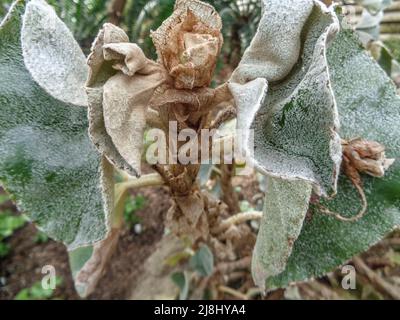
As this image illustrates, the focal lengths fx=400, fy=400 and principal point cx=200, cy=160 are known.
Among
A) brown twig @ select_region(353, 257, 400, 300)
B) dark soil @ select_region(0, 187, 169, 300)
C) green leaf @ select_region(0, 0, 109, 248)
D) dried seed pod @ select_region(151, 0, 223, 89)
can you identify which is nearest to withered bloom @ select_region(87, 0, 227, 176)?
dried seed pod @ select_region(151, 0, 223, 89)

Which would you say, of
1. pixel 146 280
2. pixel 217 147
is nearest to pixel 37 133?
pixel 217 147

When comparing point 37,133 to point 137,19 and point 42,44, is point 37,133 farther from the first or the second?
point 137,19

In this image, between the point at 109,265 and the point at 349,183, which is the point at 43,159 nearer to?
the point at 349,183

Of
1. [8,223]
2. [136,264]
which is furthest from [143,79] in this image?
[8,223]

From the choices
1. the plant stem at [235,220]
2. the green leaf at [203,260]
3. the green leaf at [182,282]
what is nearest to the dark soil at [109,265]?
the green leaf at [182,282]

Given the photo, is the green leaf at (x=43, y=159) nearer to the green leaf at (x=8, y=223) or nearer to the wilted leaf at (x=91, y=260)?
the wilted leaf at (x=91, y=260)
